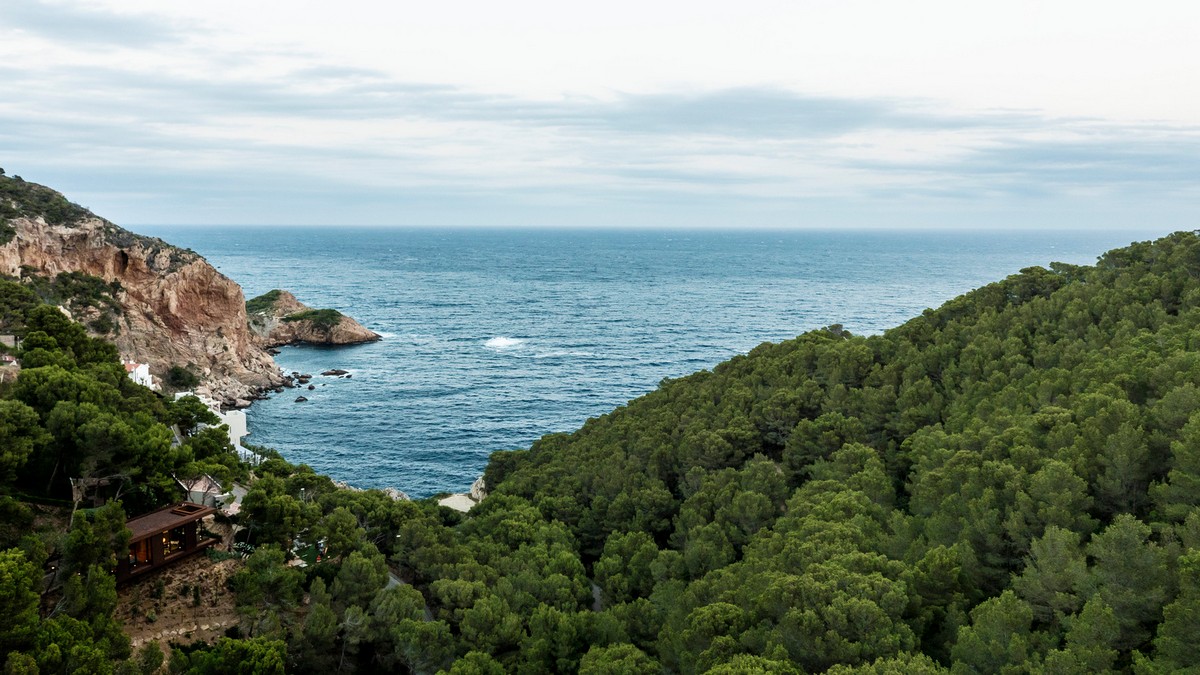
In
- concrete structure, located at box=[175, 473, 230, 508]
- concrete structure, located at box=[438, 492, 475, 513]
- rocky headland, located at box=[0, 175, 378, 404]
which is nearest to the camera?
concrete structure, located at box=[175, 473, 230, 508]

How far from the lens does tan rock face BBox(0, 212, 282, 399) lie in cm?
6944

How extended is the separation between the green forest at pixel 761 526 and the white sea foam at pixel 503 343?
66.3 m

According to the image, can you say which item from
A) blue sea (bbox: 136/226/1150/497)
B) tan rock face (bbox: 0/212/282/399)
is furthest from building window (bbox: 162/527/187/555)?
tan rock face (bbox: 0/212/282/399)

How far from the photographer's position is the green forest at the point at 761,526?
18.2 meters

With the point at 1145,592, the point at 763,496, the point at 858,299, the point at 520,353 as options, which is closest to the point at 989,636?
the point at 1145,592

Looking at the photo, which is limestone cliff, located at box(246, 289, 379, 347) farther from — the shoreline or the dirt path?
the dirt path

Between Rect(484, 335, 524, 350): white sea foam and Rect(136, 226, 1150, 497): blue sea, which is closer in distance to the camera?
Rect(136, 226, 1150, 497): blue sea

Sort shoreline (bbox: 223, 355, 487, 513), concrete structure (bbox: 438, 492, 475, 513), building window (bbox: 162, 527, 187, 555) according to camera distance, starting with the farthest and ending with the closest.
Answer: shoreline (bbox: 223, 355, 487, 513) → concrete structure (bbox: 438, 492, 475, 513) → building window (bbox: 162, 527, 187, 555)

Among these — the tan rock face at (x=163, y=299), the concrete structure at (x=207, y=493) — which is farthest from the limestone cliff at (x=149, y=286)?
the concrete structure at (x=207, y=493)

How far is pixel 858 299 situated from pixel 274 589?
147355 millimetres

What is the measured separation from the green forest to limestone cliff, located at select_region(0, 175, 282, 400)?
39413mm

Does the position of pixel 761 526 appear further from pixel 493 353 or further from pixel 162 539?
pixel 493 353

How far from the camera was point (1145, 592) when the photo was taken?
56.1 ft

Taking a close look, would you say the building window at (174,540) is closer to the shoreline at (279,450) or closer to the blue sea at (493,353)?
the shoreline at (279,450)
